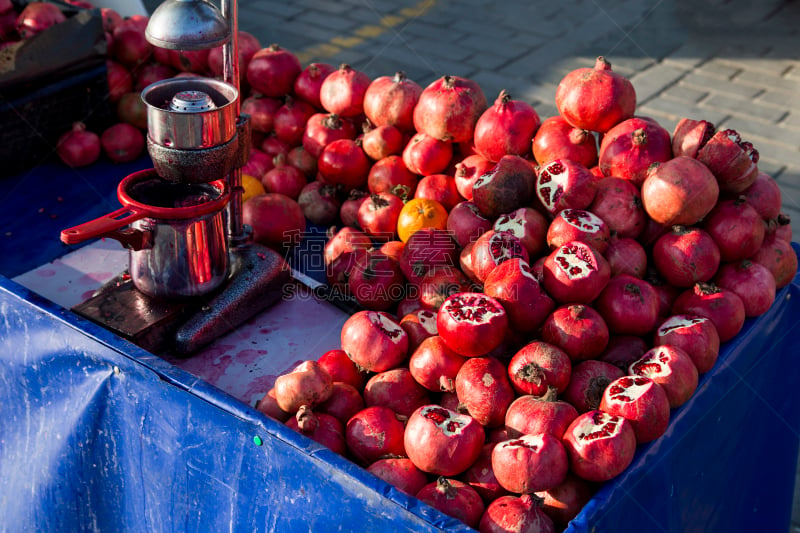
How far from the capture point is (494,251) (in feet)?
6.49

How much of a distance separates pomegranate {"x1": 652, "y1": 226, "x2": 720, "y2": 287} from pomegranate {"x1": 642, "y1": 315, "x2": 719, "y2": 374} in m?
0.15

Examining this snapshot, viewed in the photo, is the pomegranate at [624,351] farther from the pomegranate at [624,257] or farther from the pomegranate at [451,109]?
the pomegranate at [451,109]

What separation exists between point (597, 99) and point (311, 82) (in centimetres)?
116

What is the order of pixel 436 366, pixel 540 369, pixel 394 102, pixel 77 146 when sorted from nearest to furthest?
1. pixel 540 369
2. pixel 436 366
3. pixel 394 102
4. pixel 77 146

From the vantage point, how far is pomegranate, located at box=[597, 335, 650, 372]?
1858 millimetres

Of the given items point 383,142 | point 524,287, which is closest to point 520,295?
point 524,287

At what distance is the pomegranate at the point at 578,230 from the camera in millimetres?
1947

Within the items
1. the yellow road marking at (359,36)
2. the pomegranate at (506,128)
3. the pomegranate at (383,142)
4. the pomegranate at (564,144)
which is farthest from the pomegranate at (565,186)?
the yellow road marking at (359,36)

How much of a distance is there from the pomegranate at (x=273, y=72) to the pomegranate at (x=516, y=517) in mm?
1928

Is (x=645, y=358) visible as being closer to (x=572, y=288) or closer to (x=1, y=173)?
(x=572, y=288)

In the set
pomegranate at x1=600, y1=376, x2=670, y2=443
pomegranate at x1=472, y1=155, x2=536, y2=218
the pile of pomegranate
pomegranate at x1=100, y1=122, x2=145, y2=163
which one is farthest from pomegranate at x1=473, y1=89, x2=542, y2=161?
pomegranate at x1=100, y1=122, x2=145, y2=163

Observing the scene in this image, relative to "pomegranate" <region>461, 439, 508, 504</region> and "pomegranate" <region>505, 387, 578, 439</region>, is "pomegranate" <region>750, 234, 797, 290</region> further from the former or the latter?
"pomegranate" <region>461, 439, 508, 504</region>

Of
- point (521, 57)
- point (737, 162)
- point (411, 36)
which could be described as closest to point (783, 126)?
point (521, 57)

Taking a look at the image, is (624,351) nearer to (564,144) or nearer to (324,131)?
(564,144)
